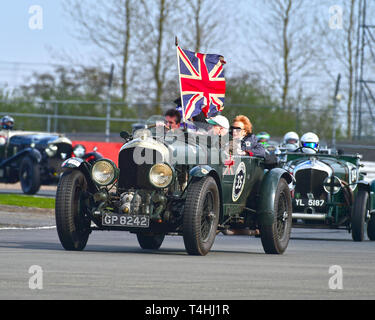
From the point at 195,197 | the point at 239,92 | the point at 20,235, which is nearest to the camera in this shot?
the point at 195,197

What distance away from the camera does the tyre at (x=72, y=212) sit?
1028cm

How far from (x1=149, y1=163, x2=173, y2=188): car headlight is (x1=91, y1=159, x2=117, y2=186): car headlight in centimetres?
48

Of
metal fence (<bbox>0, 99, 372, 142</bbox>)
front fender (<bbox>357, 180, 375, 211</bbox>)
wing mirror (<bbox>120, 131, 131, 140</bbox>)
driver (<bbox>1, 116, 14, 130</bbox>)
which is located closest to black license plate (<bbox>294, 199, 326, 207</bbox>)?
front fender (<bbox>357, 180, 375, 211</bbox>)

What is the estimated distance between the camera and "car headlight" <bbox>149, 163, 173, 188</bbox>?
405 inches

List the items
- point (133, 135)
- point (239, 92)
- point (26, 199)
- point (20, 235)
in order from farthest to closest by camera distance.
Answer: point (239, 92)
point (26, 199)
point (20, 235)
point (133, 135)

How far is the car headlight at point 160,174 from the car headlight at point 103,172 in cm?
48

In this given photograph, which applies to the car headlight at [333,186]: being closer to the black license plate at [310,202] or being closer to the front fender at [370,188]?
the black license plate at [310,202]

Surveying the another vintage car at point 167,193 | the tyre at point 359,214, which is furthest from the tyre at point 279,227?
the tyre at point 359,214

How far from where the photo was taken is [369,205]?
15.1m

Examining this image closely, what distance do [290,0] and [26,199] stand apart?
19.1 metres

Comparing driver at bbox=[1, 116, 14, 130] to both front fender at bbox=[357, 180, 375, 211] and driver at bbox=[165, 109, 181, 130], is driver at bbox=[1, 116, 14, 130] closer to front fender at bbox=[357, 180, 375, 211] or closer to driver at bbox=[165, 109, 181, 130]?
front fender at bbox=[357, 180, 375, 211]
